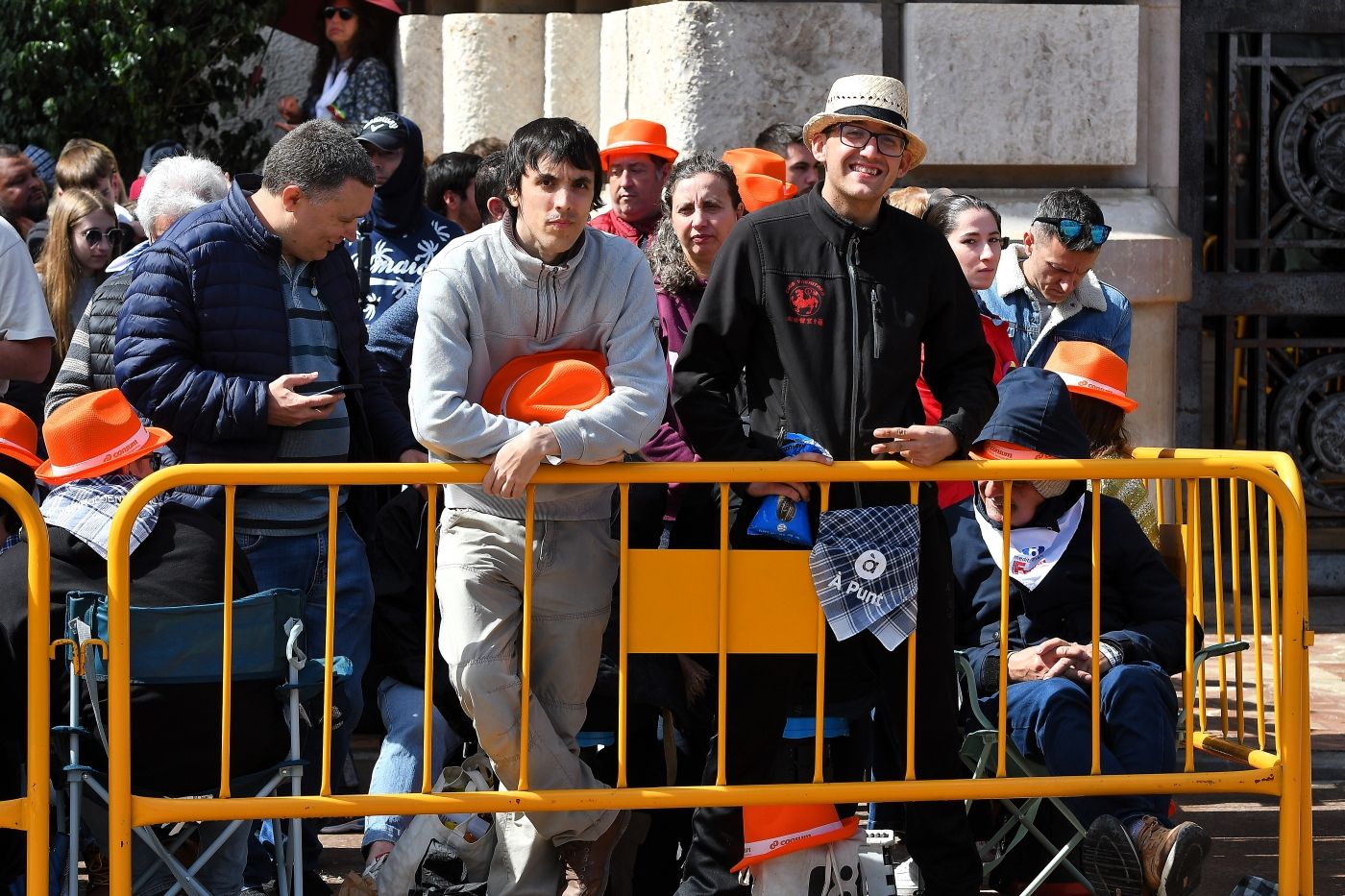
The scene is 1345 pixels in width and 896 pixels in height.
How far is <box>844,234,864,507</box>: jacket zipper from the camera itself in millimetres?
4562

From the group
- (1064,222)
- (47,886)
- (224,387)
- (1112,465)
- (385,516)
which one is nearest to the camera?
(47,886)

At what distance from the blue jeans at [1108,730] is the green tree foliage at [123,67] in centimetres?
475

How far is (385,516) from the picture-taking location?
525 centimetres

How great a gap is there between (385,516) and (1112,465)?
1.98 metres

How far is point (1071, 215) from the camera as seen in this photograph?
6035mm

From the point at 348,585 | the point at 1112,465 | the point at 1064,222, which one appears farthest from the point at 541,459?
the point at 1064,222

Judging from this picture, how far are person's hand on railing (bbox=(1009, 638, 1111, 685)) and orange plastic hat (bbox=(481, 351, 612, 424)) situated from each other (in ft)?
4.33

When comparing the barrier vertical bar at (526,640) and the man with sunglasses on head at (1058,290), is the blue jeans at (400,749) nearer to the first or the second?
the barrier vertical bar at (526,640)

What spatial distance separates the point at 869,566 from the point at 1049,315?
80.1 inches

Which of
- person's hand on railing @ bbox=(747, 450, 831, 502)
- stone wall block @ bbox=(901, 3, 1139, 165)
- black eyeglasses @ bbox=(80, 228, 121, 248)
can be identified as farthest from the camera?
stone wall block @ bbox=(901, 3, 1139, 165)

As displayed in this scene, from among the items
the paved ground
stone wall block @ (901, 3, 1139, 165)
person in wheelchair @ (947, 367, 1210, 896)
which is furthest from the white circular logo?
stone wall block @ (901, 3, 1139, 165)

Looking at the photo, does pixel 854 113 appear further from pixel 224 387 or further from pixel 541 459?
pixel 224 387

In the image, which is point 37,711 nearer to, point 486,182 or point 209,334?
point 209,334

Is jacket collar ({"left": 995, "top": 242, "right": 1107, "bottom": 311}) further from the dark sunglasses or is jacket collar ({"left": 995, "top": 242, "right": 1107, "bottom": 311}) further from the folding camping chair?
the folding camping chair
